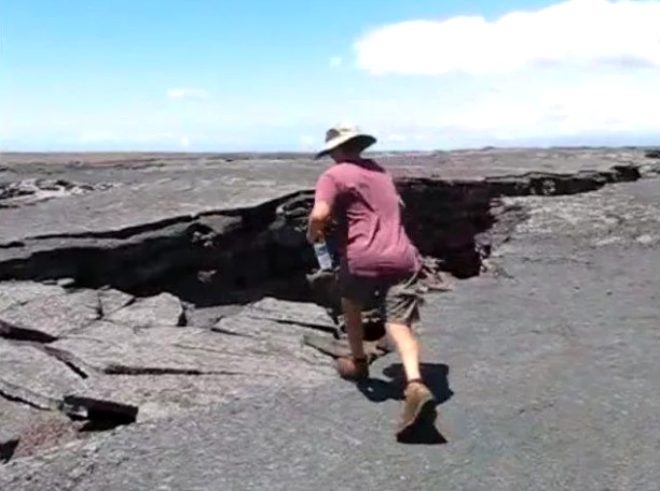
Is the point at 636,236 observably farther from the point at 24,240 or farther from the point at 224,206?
the point at 24,240

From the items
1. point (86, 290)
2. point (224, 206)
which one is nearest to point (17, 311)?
point (86, 290)

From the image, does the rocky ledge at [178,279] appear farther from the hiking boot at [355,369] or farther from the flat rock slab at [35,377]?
the hiking boot at [355,369]

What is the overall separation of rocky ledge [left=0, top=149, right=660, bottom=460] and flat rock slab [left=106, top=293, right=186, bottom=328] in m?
0.02

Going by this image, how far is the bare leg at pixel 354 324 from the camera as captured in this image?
16.8 feet

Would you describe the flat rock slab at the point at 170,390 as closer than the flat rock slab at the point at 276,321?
Yes

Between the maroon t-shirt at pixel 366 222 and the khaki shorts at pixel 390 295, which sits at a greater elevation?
the maroon t-shirt at pixel 366 222

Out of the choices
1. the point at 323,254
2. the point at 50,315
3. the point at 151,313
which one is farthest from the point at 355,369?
the point at 50,315

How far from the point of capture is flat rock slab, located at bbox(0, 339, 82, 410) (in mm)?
5316

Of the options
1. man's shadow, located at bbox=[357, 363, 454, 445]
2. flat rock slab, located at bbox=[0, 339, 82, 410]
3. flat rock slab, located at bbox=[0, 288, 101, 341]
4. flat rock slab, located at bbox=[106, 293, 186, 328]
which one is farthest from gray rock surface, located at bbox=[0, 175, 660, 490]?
flat rock slab, located at bbox=[0, 288, 101, 341]

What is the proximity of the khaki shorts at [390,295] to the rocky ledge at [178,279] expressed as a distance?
678 mm

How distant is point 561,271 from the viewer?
336 inches

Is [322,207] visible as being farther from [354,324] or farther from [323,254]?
[354,324]

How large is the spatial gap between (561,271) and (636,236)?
1979 mm

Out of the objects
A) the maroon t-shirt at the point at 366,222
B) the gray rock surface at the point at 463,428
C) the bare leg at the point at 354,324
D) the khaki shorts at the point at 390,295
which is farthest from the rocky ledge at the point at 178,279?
the maroon t-shirt at the point at 366,222
